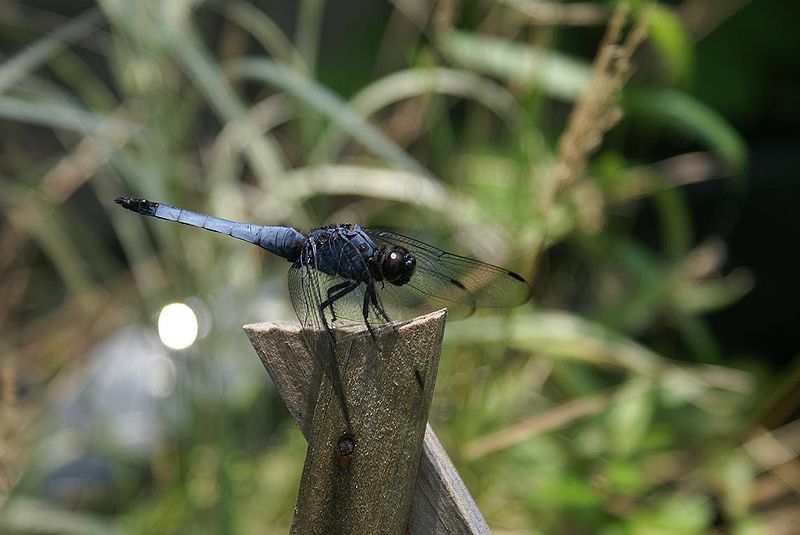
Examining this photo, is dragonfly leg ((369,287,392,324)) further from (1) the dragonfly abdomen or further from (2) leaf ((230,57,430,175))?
(2) leaf ((230,57,430,175))

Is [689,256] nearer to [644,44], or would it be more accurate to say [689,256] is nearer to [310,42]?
[644,44]

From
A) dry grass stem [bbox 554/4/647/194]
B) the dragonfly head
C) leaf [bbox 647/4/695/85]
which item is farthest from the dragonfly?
leaf [bbox 647/4/695/85]

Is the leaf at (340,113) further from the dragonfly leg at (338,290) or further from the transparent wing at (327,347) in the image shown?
the transparent wing at (327,347)

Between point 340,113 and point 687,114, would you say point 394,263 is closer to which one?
point 340,113

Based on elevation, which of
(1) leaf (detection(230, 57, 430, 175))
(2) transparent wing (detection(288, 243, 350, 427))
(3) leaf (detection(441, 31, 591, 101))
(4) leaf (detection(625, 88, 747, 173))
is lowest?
(2) transparent wing (detection(288, 243, 350, 427))

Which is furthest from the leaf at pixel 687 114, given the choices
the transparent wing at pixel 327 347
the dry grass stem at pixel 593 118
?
the transparent wing at pixel 327 347

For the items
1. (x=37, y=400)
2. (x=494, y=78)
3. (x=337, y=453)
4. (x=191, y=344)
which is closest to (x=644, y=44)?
(x=494, y=78)

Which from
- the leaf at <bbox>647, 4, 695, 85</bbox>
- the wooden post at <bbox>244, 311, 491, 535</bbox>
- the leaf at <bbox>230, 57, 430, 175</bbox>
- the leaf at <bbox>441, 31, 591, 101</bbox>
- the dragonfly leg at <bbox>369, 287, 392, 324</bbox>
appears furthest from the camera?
the leaf at <bbox>441, 31, 591, 101</bbox>
